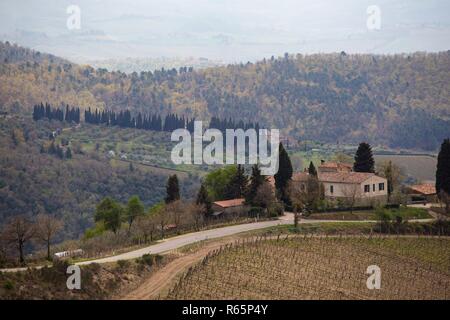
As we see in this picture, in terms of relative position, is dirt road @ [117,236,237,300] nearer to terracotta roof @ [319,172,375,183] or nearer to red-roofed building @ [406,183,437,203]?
terracotta roof @ [319,172,375,183]

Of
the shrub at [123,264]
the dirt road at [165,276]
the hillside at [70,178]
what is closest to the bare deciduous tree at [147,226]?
the dirt road at [165,276]

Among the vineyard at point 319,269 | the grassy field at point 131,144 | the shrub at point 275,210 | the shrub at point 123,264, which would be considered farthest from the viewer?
the grassy field at point 131,144

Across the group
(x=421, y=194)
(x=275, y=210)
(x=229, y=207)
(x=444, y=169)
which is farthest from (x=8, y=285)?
(x=421, y=194)

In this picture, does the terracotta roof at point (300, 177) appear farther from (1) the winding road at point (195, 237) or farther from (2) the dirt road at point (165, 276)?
(2) the dirt road at point (165, 276)

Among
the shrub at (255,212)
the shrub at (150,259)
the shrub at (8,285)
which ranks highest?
the shrub at (8,285)

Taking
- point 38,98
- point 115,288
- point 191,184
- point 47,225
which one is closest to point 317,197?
point 47,225

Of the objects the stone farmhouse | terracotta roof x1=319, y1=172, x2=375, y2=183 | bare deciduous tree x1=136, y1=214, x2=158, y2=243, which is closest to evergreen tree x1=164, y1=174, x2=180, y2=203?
bare deciduous tree x1=136, y1=214, x2=158, y2=243

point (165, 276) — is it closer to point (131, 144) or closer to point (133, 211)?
point (133, 211)
